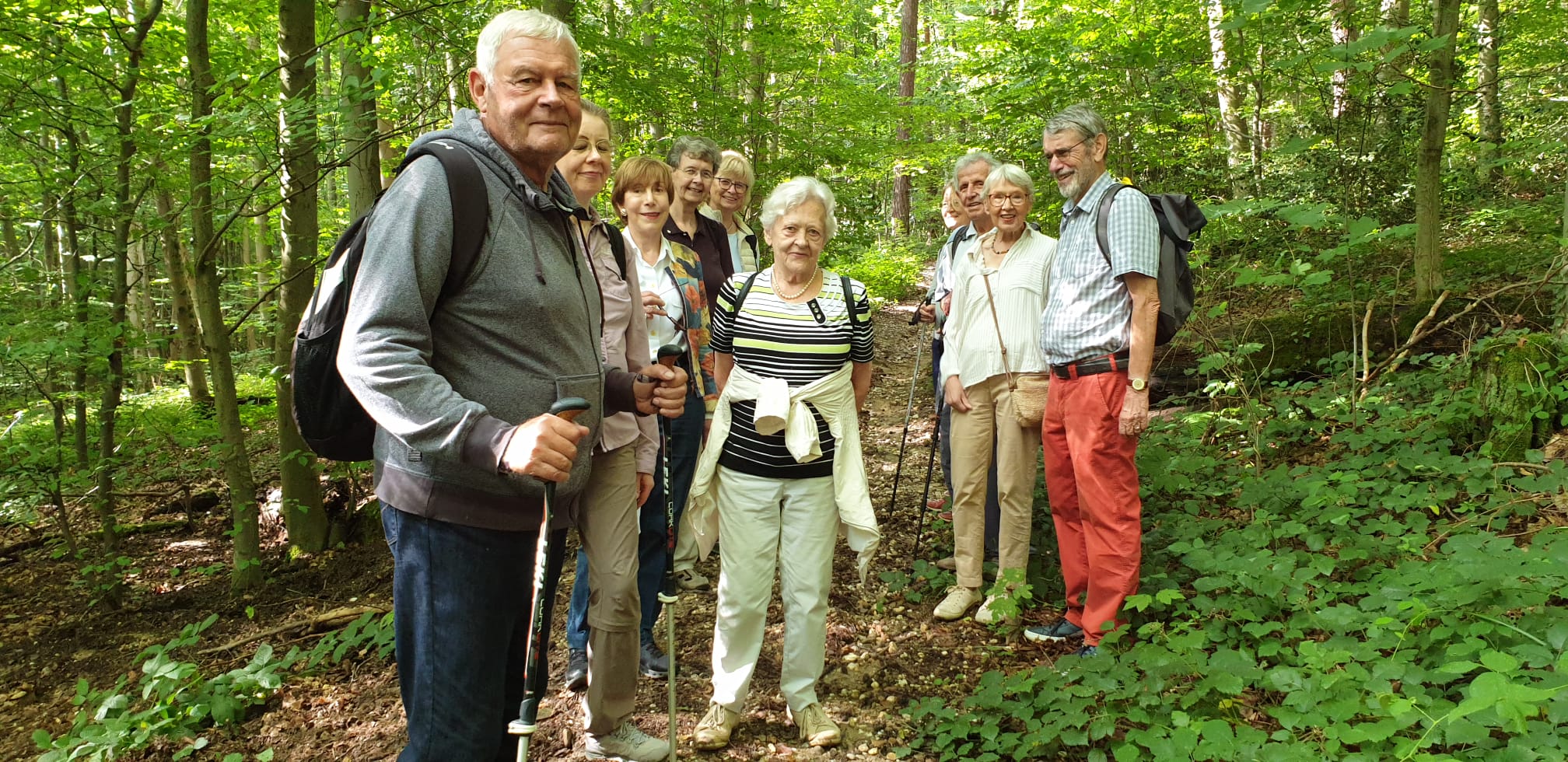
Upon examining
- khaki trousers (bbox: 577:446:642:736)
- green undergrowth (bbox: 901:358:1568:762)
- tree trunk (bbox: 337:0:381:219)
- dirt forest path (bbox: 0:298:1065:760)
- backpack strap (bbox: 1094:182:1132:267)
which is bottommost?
dirt forest path (bbox: 0:298:1065:760)

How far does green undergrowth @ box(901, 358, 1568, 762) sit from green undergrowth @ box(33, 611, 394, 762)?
276cm

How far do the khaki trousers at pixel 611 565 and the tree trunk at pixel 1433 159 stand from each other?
6232 millimetres

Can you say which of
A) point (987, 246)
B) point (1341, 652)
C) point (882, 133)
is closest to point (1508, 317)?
point (987, 246)

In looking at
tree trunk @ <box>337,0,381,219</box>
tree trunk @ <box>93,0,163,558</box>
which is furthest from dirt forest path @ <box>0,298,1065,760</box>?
tree trunk @ <box>337,0,381,219</box>

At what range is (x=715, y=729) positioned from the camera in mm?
3062

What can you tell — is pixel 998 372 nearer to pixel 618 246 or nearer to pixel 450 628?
pixel 618 246

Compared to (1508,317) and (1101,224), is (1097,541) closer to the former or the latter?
(1101,224)

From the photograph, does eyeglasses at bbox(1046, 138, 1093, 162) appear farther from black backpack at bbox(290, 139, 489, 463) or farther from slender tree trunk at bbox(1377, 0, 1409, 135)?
slender tree trunk at bbox(1377, 0, 1409, 135)

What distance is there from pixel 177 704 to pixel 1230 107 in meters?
11.1

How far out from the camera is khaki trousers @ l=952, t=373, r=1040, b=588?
4.09m

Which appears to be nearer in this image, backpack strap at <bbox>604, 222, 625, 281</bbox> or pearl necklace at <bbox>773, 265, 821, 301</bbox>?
backpack strap at <bbox>604, 222, 625, 281</bbox>

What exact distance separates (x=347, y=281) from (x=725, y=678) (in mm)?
2081

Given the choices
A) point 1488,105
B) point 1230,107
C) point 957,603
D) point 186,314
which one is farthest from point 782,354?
point 1488,105

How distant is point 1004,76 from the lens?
8.38 metres
